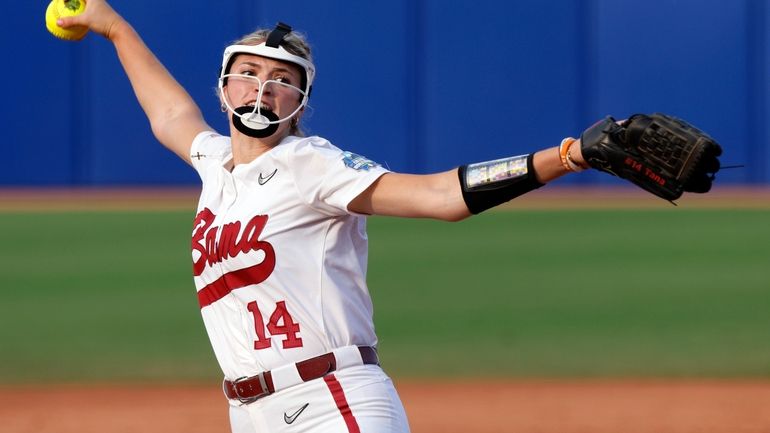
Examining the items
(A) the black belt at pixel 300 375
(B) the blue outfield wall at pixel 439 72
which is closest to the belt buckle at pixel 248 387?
(A) the black belt at pixel 300 375

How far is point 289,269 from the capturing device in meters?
2.97

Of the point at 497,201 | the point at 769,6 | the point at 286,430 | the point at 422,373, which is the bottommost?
the point at 422,373

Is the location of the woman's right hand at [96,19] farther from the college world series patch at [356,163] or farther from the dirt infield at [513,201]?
the dirt infield at [513,201]

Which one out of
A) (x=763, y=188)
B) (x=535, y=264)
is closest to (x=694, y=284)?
(x=535, y=264)

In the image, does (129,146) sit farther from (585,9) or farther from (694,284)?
(694,284)

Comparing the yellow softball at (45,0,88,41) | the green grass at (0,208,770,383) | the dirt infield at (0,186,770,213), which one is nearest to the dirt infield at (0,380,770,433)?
the green grass at (0,208,770,383)

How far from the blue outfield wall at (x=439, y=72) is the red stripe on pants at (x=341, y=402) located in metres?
7.15

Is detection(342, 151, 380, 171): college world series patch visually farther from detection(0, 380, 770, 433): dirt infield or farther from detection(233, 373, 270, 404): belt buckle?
detection(0, 380, 770, 433): dirt infield

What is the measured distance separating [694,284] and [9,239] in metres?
5.11

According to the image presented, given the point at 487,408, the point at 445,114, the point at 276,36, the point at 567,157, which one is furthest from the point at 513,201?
the point at 567,157

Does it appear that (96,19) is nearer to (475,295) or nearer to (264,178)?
(264,178)

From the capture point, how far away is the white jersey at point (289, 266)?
2.97m

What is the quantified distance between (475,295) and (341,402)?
545 centimetres

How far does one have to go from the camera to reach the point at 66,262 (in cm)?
857
